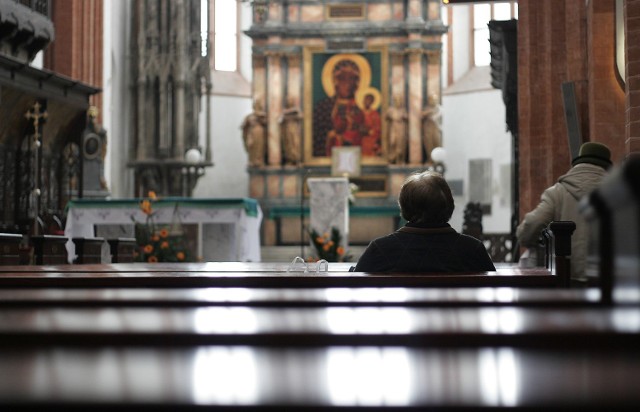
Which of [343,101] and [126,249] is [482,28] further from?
[126,249]

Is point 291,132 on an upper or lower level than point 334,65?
lower

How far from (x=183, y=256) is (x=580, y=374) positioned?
903 cm

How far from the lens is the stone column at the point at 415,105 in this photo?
23.0 meters

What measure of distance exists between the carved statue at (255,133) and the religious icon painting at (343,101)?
968 mm

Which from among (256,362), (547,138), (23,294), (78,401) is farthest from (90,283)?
(547,138)

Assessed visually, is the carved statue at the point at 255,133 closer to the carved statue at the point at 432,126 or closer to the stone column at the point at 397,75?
the stone column at the point at 397,75

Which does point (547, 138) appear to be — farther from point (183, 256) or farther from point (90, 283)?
point (90, 283)

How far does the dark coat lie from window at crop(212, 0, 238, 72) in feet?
73.0

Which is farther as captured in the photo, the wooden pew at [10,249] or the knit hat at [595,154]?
the wooden pew at [10,249]

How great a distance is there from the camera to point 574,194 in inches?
241

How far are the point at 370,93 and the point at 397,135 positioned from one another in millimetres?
1305

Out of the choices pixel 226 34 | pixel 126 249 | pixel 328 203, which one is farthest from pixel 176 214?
pixel 226 34

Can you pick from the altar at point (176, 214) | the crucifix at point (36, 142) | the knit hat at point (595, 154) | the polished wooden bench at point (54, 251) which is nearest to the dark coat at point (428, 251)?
the knit hat at point (595, 154)

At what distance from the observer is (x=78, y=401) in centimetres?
145
